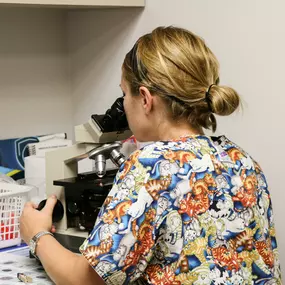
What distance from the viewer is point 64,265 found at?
3.93 ft

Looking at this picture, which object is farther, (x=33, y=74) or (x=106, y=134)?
(x=33, y=74)

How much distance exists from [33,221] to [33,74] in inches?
45.7

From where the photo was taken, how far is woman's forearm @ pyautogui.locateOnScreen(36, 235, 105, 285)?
116cm

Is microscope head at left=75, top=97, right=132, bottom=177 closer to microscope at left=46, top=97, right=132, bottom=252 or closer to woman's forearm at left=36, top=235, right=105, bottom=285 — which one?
microscope at left=46, top=97, right=132, bottom=252

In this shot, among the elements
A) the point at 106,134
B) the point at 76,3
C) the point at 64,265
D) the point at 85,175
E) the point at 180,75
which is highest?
the point at 76,3

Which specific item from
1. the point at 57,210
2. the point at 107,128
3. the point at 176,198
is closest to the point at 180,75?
the point at 176,198

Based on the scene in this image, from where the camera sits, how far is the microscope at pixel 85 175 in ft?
5.17

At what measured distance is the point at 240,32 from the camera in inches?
72.3

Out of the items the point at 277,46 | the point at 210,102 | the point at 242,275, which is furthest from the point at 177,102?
the point at 277,46

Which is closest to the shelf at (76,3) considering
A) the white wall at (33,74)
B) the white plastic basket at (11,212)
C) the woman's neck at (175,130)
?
the white wall at (33,74)

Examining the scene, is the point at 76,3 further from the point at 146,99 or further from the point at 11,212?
the point at 146,99

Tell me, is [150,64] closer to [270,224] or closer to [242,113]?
[270,224]

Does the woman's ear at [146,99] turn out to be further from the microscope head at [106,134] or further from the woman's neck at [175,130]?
the microscope head at [106,134]

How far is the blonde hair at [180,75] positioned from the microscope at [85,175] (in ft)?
1.08
